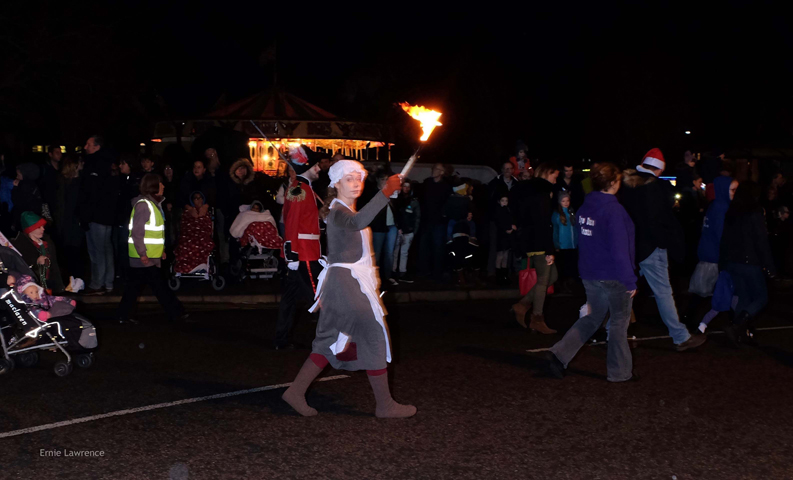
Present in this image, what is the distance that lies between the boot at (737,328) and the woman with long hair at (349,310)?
4.31 meters

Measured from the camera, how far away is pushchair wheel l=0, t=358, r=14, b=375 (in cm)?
776

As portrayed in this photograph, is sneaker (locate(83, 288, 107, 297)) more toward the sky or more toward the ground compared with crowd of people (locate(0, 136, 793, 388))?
more toward the ground

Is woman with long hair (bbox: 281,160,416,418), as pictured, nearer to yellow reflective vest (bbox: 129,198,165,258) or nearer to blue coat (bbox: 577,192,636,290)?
blue coat (bbox: 577,192,636,290)

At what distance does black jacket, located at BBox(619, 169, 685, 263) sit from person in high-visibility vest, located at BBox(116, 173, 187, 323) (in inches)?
201

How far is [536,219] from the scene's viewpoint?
32.8 feet

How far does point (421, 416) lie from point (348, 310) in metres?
0.95

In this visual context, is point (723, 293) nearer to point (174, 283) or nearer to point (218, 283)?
point (218, 283)

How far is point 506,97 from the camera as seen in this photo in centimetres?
4675

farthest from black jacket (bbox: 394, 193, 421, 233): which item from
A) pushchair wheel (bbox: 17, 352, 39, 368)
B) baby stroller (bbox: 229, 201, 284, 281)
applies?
pushchair wheel (bbox: 17, 352, 39, 368)

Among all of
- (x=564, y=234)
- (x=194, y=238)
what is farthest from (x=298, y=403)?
(x=194, y=238)

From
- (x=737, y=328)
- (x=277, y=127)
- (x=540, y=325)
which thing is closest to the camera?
(x=737, y=328)

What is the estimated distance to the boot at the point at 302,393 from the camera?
649 centimetres

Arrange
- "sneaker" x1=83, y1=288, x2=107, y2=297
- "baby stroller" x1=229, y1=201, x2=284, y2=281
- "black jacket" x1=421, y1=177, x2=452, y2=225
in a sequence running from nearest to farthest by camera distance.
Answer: "sneaker" x1=83, y1=288, x2=107, y2=297
"baby stroller" x1=229, y1=201, x2=284, y2=281
"black jacket" x1=421, y1=177, x2=452, y2=225

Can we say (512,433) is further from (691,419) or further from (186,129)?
(186,129)
